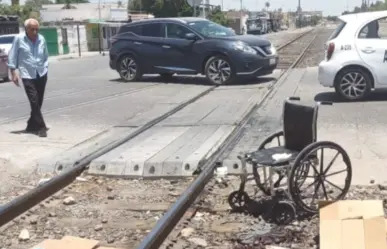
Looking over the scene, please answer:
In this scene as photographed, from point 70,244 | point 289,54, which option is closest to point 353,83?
point 70,244

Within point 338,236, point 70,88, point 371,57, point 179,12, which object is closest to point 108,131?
point 371,57

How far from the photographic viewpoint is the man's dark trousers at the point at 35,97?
1080cm

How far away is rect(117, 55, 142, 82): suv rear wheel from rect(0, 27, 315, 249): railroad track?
11.5 m

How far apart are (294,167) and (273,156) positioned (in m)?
0.40

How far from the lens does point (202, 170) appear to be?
25.7 feet

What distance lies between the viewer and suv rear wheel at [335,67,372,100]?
13.4 metres

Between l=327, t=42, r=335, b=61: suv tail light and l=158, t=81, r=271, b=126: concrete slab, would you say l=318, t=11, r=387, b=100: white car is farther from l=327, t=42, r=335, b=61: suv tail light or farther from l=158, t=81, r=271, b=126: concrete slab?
l=158, t=81, r=271, b=126: concrete slab

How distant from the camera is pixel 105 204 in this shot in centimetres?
695

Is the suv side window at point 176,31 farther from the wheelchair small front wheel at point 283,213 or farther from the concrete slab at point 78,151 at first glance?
the wheelchair small front wheel at point 283,213

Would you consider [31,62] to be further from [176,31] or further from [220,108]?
[176,31]

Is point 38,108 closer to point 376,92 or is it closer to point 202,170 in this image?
point 202,170

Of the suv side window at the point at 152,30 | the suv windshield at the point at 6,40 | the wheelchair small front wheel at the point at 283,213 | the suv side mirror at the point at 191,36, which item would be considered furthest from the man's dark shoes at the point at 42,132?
the suv windshield at the point at 6,40

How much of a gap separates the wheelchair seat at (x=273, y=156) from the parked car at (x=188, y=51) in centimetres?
1105

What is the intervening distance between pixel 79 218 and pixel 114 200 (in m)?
0.65
